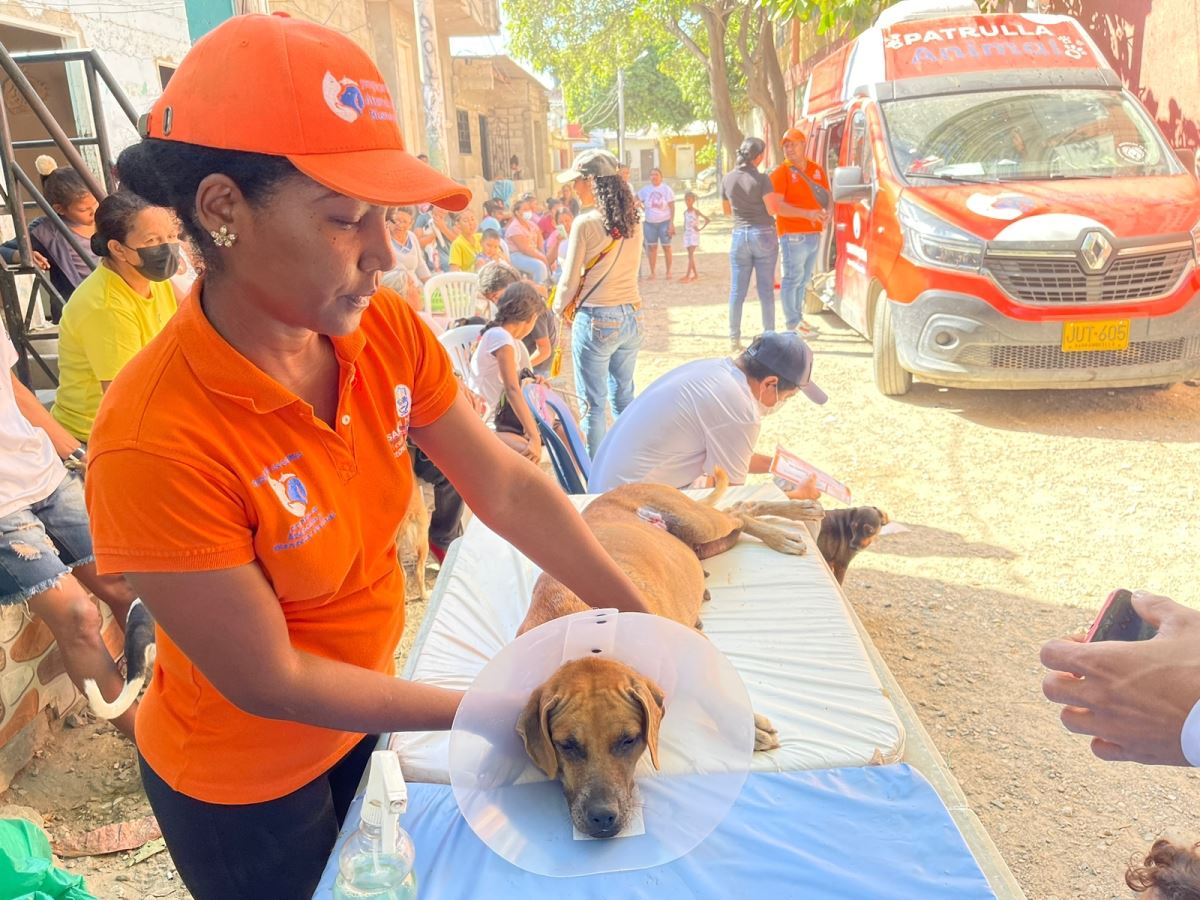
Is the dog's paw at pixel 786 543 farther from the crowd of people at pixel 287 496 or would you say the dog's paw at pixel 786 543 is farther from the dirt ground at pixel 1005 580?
the crowd of people at pixel 287 496

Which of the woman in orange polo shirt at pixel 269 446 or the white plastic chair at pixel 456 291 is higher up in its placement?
the woman in orange polo shirt at pixel 269 446

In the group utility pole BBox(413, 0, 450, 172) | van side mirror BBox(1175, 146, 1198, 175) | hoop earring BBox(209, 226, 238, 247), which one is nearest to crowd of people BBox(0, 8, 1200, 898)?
hoop earring BBox(209, 226, 238, 247)

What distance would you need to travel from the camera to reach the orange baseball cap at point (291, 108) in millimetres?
1371

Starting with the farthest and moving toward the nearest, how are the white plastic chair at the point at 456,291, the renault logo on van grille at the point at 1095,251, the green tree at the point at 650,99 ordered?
the green tree at the point at 650,99
the white plastic chair at the point at 456,291
the renault logo on van grille at the point at 1095,251

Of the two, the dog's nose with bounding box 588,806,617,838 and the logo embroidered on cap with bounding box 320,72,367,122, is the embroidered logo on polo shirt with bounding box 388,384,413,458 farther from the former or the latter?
the dog's nose with bounding box 588,806,617,838

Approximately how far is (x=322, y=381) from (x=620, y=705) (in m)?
1.00

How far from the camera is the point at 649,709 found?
212cm

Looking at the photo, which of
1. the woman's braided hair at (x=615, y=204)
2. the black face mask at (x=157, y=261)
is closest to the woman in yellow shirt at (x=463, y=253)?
the woman's braided hair at (x=615, y=204)

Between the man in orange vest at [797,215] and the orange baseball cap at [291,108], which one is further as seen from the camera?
the man in orange vest at [797,215]

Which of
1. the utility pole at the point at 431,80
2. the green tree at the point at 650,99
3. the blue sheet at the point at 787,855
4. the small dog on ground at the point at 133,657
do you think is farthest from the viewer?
the green tree at the point at 650,99

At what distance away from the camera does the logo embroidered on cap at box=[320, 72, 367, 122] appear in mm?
1409

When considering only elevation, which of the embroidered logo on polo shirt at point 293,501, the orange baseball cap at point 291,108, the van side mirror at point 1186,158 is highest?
the orange baseball cap at point 291,108

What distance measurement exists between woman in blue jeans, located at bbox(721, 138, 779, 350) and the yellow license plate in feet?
12.0

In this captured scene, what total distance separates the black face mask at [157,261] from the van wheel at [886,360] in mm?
6009
